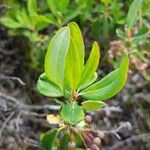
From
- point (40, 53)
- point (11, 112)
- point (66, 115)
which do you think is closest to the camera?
point (66, 115)

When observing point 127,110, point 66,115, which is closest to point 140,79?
point 127,110

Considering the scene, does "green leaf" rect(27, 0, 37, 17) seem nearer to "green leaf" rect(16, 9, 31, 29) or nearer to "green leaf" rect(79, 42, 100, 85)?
"green leaf" rect(16, 9, 31, 29)

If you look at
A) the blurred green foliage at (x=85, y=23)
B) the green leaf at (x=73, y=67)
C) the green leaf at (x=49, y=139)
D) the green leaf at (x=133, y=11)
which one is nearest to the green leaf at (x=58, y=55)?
the green leaf at (x=73, y=67)

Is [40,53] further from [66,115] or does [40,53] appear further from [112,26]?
[66,115]

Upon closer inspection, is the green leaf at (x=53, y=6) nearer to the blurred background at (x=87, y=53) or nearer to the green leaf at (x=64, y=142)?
the blurred background at (x=87, y=53)

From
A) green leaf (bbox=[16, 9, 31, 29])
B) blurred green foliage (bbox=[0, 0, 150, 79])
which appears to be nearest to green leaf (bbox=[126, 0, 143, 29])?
blurred green foliage (bbox=[0, 0, 150, 79])

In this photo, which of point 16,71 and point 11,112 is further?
point 16,71
